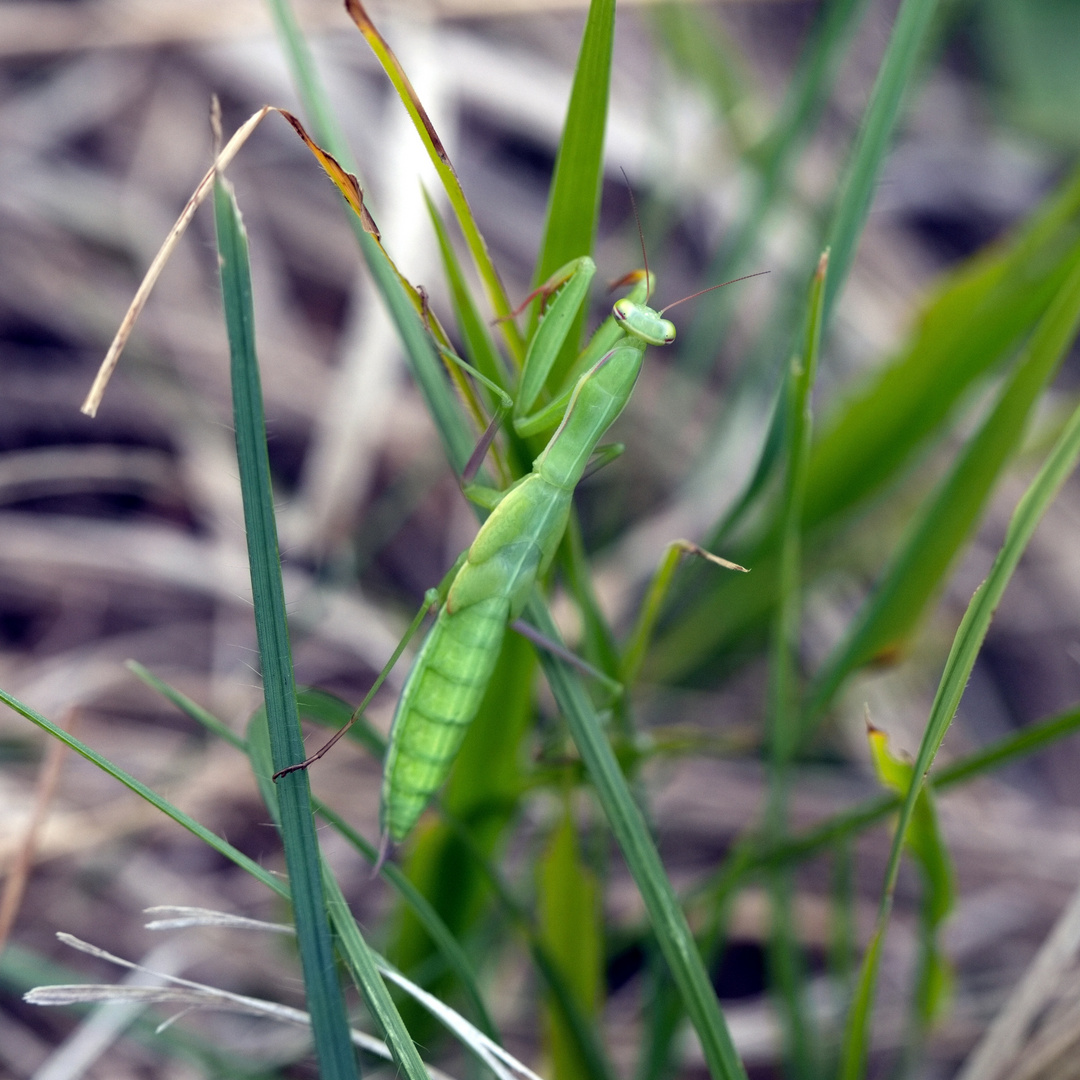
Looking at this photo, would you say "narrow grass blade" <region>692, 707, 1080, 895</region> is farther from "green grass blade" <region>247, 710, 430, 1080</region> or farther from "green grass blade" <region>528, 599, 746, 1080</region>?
"green grass blade" <region>247, 710, 430, 1080</region>

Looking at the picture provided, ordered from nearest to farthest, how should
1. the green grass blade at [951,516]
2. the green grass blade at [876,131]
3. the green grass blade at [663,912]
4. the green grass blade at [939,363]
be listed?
the green grass blade at [663,912] < the green grass blade at [876,131] < the green grass blade at [951,516] < the green grass blade at [939,363]

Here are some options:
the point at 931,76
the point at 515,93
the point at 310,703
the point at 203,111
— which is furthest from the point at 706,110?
the point at 310,703

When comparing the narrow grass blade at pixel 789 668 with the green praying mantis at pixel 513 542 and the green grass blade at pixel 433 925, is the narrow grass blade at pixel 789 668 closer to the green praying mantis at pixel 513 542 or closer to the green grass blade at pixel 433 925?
the green praying mantis at pixel 513 542

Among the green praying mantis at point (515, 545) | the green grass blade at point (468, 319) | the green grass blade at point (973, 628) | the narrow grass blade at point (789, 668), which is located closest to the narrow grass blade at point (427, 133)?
the green grass blade at point (468, 319)

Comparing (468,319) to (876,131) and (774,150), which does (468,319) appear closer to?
(876,131)

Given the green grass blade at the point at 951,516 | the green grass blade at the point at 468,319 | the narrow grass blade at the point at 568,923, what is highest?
the green grass blade at the point at 468,319

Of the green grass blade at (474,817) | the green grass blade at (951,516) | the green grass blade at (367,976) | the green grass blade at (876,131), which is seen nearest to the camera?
the green grass blade at (367,976)

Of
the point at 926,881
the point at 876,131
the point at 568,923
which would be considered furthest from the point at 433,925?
the point at 876,131
